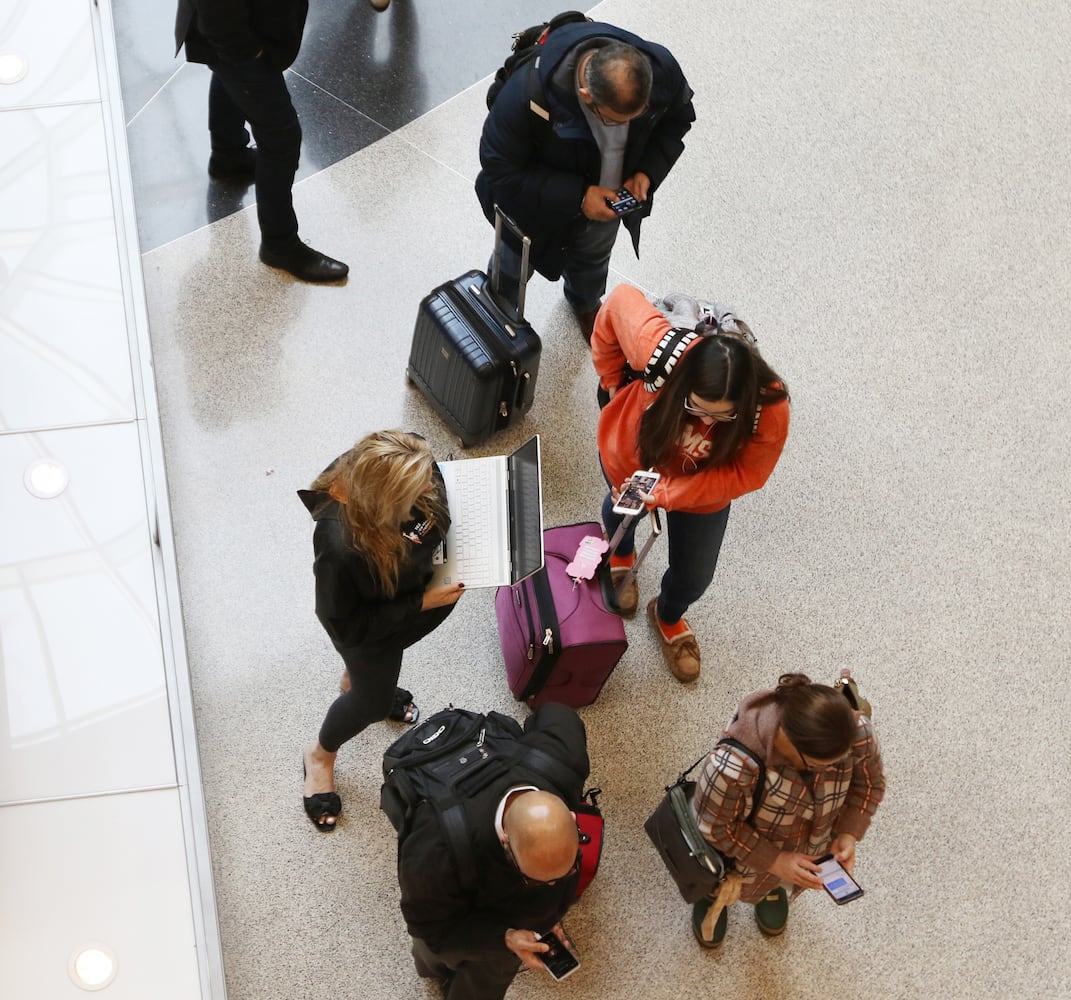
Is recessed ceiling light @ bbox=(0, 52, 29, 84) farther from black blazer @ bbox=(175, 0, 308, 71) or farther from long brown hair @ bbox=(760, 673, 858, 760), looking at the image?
long brown hair @ bbox=(760, 673, 858, 760)

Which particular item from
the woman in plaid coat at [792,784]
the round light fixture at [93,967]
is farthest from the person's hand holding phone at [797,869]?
the round light fixture at [93,967]

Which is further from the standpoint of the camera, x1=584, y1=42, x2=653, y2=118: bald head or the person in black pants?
x1=584, y1=42, x2=653, y2=118: bald head

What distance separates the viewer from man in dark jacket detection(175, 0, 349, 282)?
3.60 meters

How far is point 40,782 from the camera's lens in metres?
3.20

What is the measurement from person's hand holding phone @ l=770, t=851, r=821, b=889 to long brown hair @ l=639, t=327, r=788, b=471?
1.08 metres

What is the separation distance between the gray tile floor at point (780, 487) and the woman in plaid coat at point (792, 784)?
0.65 m

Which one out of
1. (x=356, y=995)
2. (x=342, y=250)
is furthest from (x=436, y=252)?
(x=356, y=995)

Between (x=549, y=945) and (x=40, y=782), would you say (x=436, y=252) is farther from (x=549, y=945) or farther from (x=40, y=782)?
(x=549, y=945)

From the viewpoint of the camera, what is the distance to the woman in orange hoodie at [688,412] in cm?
274

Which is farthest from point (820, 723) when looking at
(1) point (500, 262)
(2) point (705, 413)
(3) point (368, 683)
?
(1) point (500, 262)

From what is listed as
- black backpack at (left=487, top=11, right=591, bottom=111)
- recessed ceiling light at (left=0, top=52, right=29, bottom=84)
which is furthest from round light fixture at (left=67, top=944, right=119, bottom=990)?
recessed ceiling light at (left=0, top=52, right=29, bottom=84)

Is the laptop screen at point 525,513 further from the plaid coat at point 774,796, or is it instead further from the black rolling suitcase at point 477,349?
the black rolling suitcase at point 477,349

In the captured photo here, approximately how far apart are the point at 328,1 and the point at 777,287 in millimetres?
2617

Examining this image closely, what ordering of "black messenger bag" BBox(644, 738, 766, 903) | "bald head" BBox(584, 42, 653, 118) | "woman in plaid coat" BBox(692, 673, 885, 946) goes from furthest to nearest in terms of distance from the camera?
"bald head" BBox(584, 42, 653, 118) → "black messenger bag" BBox(644, 738, 766, 903) → "woman in plaid coat" BBox(692, 673, 885, 946)
